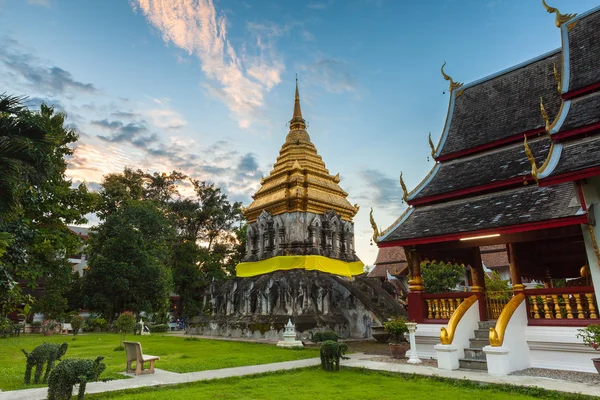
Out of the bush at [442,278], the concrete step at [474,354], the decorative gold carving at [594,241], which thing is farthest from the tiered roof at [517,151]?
the bush at [442,278]

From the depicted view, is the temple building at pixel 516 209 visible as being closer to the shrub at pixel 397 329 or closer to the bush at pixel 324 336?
the shrub at pixel 397 329

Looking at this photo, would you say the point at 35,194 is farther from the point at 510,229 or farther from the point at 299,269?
the point at 510,229

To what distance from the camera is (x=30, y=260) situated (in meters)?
14.7

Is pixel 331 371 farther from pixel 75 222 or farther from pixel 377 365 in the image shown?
pixel 75 222

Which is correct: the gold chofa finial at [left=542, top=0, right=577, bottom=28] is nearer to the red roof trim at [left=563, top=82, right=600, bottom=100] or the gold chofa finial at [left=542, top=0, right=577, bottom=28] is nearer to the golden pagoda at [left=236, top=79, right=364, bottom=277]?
the red roof trim at [left=563, top=82, right=600, bottom=100]

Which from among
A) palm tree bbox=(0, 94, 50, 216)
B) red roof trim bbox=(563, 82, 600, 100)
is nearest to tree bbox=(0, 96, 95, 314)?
palm tree bbox=(0, 94, 50, 216)

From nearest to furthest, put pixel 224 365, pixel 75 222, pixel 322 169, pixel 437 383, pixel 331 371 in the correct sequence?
pixel 437 383 < pixel 331 371 < pixel 224 365 < pixel 75 222 < pixel 322 169

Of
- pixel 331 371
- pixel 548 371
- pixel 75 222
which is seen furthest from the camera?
pixel 75 222

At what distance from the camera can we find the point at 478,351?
357 inches

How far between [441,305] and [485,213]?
2.73 m

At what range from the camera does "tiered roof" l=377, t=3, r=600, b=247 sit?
847 centimetres

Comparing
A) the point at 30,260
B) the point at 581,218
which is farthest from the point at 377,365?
the point at 30,260

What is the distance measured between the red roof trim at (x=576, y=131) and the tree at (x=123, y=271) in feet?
83.1

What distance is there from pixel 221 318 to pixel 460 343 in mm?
15496
